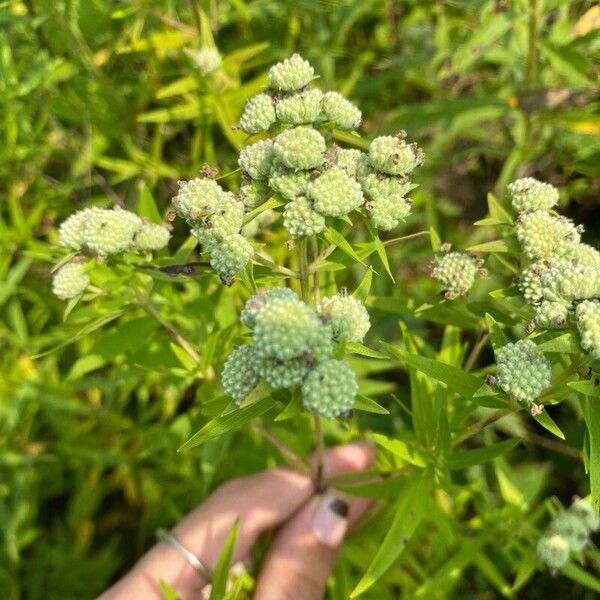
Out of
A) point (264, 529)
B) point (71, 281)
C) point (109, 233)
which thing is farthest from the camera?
point (264, 529)

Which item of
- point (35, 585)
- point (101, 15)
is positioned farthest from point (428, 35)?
point (35, 585)

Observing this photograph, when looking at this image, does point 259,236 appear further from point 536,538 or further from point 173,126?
point 536,538

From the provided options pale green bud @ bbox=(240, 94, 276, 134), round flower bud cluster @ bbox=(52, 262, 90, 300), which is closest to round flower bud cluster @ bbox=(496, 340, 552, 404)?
pale green bud @ bbox=(240, 94, 276, 134)

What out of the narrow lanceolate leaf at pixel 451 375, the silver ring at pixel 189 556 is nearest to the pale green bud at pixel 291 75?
the narrow lanceolate leaf at pixel 451 375

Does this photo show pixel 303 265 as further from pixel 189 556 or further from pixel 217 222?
pixel 189 556

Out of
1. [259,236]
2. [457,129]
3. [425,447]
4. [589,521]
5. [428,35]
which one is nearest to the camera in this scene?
[589,521]

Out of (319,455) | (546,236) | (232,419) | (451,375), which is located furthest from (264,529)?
(546,236)

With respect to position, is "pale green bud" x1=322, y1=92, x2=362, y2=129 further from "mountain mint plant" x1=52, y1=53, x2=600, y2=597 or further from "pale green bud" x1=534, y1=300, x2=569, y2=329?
"pale green bud" x1=534, y1=300, x2=569, y2=329
